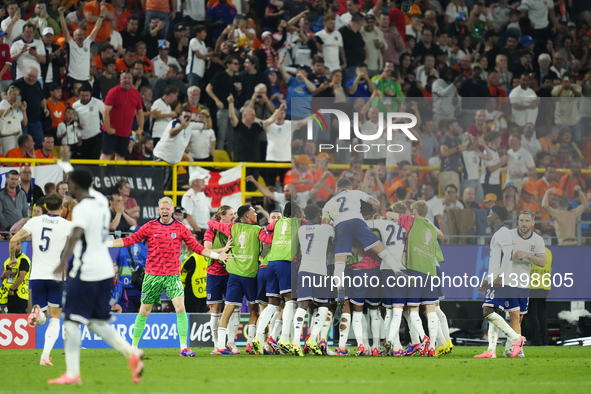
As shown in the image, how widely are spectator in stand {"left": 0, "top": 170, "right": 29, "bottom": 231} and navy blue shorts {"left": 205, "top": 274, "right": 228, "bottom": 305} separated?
4.79 m

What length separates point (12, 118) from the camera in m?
17.6

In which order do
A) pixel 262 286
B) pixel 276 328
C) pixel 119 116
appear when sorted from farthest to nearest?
1. pixel 119 116
2. pixel 276 328
3. pixel 262 286

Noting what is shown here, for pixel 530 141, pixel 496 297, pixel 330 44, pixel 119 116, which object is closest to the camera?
pixel 496 297

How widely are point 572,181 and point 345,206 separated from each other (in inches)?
299

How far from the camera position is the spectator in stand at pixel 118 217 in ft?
55.7

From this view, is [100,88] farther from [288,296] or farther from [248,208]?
[288,296]

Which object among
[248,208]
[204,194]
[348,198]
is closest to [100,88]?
[204,194]

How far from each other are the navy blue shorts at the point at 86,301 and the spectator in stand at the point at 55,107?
10.5m

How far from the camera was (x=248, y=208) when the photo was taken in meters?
14.3

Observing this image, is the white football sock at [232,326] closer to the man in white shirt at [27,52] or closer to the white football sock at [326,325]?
the white football sock at [326,325]

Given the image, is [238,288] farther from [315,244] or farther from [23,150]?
[23,150]

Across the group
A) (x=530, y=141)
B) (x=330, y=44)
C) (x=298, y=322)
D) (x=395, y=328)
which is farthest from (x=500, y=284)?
(x=330, y=44)

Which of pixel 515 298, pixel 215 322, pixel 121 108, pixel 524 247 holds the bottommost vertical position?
pixel 215 322

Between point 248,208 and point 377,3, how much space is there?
11.7 m
